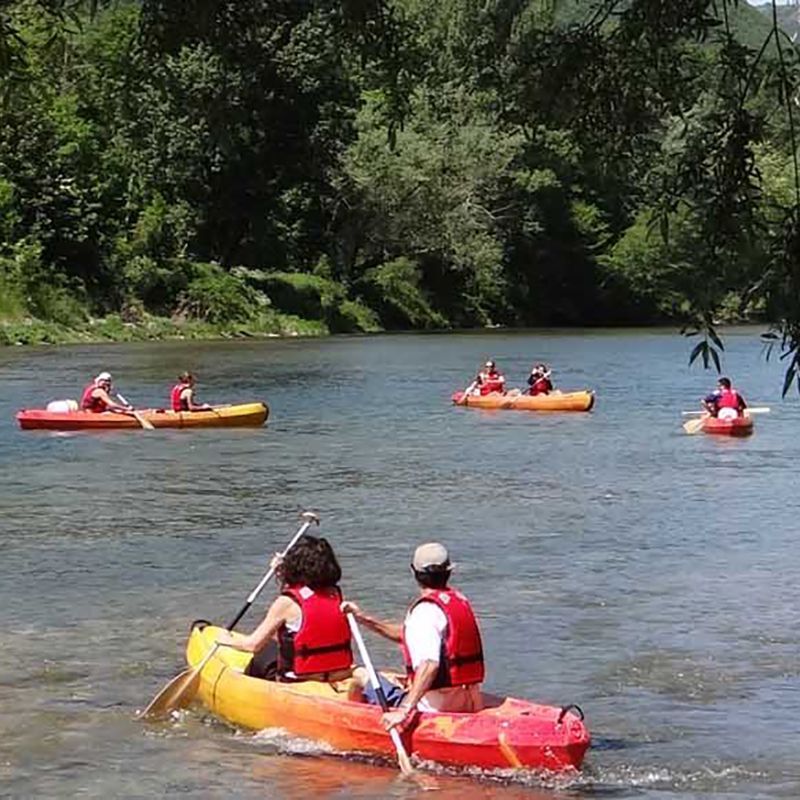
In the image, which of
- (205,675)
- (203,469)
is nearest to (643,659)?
(205,675)

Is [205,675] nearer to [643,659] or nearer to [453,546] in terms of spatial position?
[643,659]

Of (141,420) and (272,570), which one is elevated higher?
(272,570)

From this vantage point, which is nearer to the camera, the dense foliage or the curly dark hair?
the dense foliage

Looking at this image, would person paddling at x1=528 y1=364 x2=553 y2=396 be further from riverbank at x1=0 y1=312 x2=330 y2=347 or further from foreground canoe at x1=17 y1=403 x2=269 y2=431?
riverbank at x1=0 y1=312 x2=330 y2=347

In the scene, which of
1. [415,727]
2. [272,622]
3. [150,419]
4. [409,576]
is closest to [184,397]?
[150,419]

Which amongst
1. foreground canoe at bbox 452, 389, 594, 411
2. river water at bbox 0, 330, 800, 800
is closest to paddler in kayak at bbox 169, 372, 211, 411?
river water at bbox 0, 330, 800, 800

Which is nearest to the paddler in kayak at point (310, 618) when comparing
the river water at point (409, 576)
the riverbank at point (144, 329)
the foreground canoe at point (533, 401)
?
the river water at point (409, 576)

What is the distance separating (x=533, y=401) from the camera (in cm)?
2992

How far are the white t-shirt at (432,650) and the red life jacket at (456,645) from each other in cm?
3

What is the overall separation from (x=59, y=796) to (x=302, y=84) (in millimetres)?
43574

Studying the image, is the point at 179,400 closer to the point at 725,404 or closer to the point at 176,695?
the point at 725,404

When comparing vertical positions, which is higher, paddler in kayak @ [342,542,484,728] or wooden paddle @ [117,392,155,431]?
paddler in kayak @ [342,542,484,728]

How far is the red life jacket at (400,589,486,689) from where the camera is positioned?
333 inches

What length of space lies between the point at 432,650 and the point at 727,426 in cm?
1799
